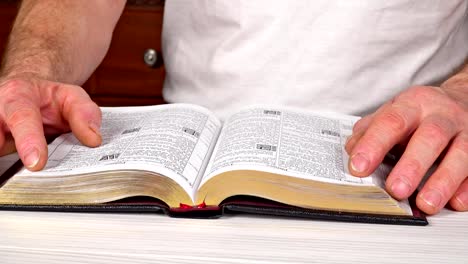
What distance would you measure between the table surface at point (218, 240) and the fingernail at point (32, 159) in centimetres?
6

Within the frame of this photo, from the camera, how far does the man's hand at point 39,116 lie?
80 centimetres

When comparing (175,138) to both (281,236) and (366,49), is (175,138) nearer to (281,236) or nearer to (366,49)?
(281,236)

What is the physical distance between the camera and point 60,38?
3.66 ft

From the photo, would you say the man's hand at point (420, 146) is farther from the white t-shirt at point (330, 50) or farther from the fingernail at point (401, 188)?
the white t-shirt at point (330, 50)

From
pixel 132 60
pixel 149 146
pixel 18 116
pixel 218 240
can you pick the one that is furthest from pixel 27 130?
pixel 132 60

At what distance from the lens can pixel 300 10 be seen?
1.12 metres

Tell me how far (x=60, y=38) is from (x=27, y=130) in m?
0.34

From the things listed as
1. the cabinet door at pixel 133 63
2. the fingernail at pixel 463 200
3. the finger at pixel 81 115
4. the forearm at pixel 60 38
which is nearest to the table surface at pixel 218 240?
the fingernail at pixel 463 200

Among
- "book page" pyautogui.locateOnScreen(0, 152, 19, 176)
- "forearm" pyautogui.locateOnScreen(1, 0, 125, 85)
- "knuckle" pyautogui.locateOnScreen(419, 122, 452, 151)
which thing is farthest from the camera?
"forearm" pyautogui.locateOnScreen(1, 0, 125, 85)

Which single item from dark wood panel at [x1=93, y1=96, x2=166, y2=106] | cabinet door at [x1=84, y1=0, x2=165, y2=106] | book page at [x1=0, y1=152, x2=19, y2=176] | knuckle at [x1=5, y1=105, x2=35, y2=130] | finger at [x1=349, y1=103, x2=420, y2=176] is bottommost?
dark wood panel at [x1=93, y1=96, x2=166, y2=106]

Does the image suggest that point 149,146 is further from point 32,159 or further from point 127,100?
point 127,100

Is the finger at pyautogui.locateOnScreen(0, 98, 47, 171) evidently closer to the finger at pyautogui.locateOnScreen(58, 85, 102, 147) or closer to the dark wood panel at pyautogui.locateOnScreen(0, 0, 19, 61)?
the finger at pyautogui.locateOnScreen(58, 85, 102, 147)

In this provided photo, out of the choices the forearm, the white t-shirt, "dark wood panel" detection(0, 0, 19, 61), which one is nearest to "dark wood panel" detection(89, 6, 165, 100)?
"dark wood panel" detection(0, 0, 19, 61)

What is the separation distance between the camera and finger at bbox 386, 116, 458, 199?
0.74 meters
